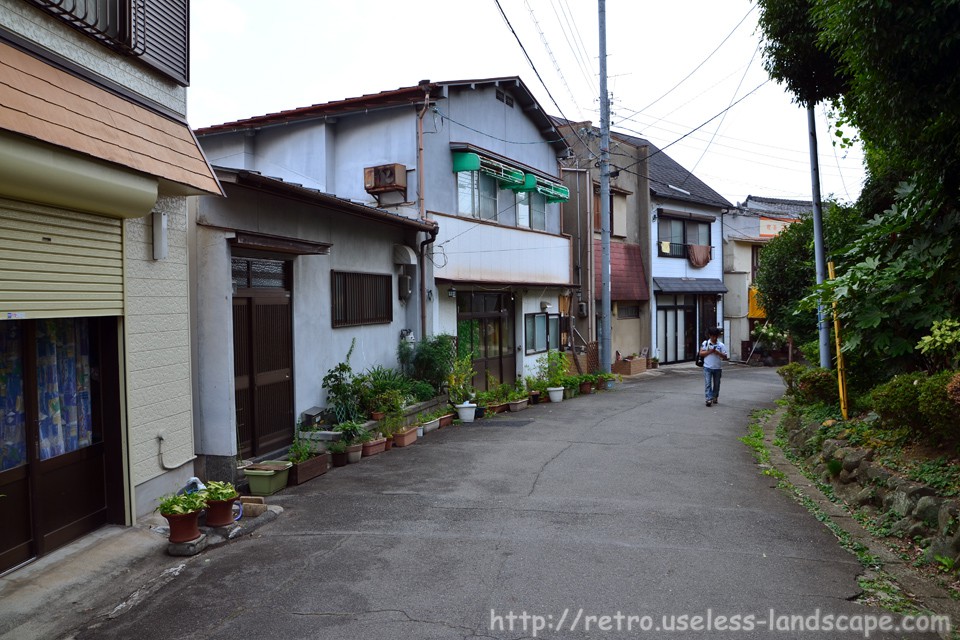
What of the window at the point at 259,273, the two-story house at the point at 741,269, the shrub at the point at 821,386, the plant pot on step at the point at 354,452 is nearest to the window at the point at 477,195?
the window at the point at 259,273

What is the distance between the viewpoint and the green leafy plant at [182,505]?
6.02 meters

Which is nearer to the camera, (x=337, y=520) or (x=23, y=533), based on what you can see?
(x=23, y=533)

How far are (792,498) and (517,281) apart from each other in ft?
34.0

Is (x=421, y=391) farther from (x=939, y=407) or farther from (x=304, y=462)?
(x=939, y=407)

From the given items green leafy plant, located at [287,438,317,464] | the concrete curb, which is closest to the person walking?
the concrete curb

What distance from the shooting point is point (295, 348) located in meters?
9.96

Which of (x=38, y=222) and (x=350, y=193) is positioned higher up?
(x=350, y=193)

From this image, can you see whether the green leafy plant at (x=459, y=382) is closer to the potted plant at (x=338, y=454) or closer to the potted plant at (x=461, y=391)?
the potted plant at (x=461, y=391)

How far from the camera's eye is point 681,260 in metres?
28.3

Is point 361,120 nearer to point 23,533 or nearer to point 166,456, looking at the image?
point 166,456

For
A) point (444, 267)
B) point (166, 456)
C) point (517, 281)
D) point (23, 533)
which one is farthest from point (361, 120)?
point (23, 533)

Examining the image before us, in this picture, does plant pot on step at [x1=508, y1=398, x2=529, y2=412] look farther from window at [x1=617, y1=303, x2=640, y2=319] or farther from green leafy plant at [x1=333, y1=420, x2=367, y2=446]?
window at [x1=617, y1=303, x2=640, y2=319]

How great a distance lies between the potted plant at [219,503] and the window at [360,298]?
4.71m

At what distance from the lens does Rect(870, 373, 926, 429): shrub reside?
7121mm
